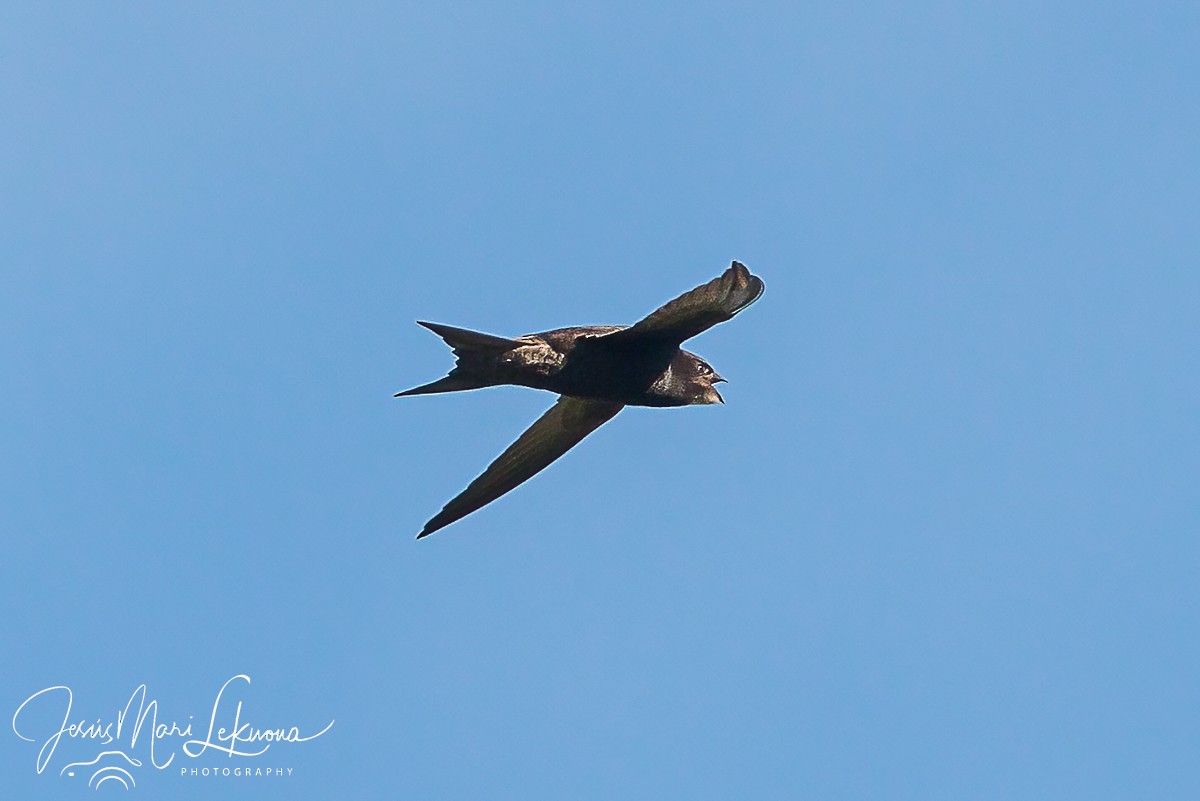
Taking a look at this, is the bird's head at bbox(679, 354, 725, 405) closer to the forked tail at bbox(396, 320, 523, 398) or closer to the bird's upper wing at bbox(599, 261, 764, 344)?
the bird's upper wing at bbox(599, 261, 764, 344)

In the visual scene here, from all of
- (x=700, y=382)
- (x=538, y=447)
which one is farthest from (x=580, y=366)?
(x=538, y=447)

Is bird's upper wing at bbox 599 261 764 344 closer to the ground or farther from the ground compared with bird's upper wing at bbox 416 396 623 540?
closer to the ground

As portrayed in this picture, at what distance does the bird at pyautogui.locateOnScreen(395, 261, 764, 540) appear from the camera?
13.0 metres

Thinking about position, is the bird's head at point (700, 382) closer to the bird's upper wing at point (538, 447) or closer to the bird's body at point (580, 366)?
the bird's body at point (580, 366)

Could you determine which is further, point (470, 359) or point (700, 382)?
point (700, 382)

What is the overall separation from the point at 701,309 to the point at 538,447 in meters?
3.07

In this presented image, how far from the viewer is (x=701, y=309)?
13.1 m

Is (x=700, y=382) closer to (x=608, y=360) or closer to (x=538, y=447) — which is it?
(x=608, y=360)

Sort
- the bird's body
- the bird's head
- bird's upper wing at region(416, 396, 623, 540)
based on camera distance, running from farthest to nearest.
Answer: bird's upper wing at region(416, 396, 623, 540), the bird's head, the bird's body

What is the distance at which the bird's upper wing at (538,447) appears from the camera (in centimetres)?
1535

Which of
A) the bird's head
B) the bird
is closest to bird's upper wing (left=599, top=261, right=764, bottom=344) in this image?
the bird

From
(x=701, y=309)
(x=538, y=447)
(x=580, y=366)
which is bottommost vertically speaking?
(x=701, y=309)

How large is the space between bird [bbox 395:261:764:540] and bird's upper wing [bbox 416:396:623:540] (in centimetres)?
1

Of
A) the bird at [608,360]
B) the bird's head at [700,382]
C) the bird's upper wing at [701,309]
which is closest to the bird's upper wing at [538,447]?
the bird at [608,360]
